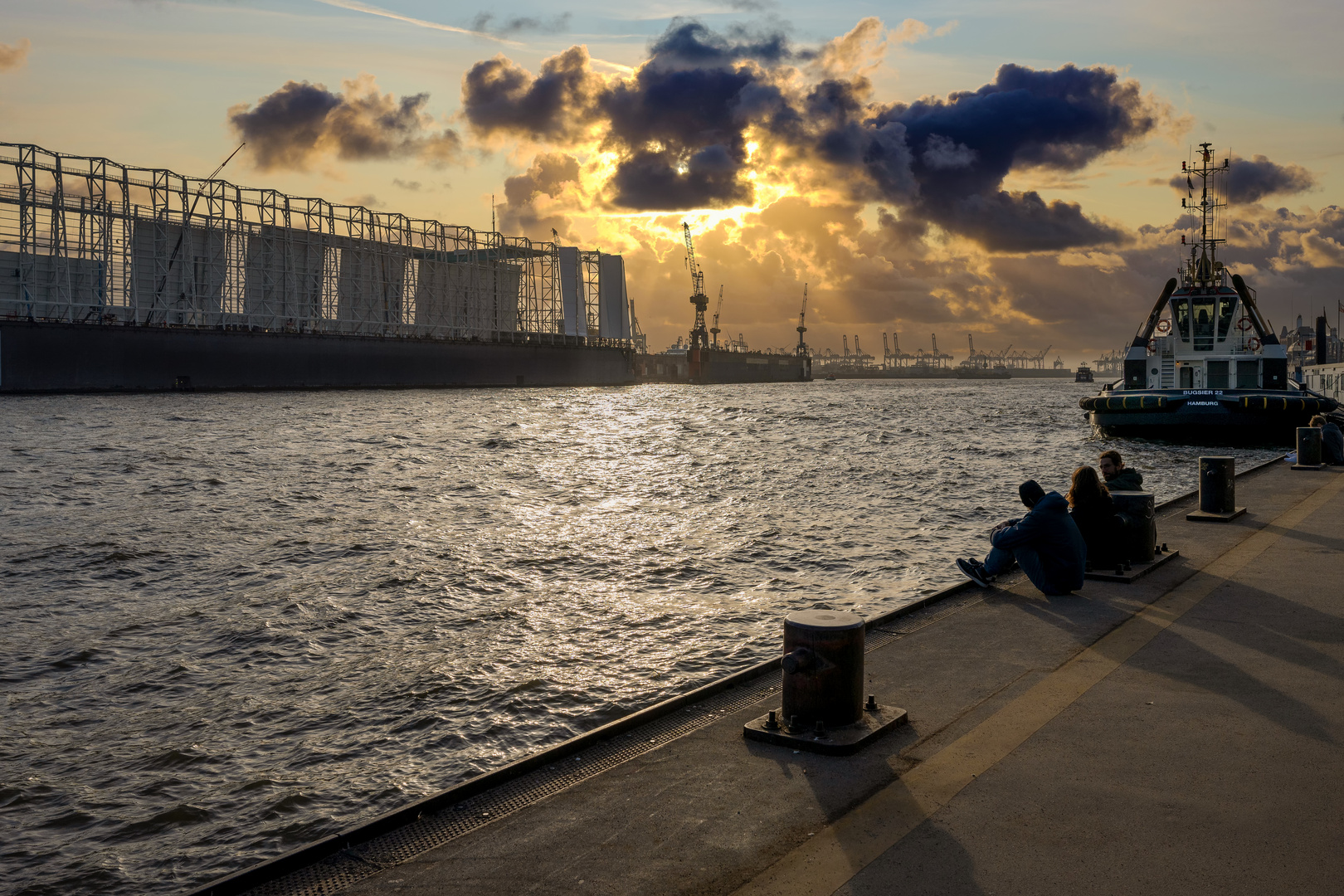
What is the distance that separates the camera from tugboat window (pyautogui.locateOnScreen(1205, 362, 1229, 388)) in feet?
121

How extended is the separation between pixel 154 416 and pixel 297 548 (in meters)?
40.7

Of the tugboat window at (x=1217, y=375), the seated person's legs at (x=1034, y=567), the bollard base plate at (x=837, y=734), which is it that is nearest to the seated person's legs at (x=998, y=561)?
the seated person's legs at (x=1034, y=567)

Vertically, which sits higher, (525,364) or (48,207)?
A: (48,207)

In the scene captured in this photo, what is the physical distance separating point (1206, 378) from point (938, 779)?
3755 centimetres

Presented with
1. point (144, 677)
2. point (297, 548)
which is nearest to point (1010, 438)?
→ point (297, 548)

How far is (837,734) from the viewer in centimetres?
588

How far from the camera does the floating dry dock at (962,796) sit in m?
4.32

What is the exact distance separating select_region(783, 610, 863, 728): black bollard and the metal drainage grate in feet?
2.84

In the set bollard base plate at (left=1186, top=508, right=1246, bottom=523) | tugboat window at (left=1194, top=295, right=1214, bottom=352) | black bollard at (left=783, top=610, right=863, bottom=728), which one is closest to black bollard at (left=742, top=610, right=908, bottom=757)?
black bollard at (left=783, top=610, right=863, bottom=728)

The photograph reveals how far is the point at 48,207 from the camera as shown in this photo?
8219cm

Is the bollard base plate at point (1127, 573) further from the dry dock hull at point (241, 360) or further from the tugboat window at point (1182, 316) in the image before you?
the dry dock hull at point (241, 360)

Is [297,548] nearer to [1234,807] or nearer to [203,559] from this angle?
[203,559]

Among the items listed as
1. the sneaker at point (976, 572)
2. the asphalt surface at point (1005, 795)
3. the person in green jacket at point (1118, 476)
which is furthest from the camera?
the person in green jacket at point (1118, 476)

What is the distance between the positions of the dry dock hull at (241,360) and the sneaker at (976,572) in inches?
3127
